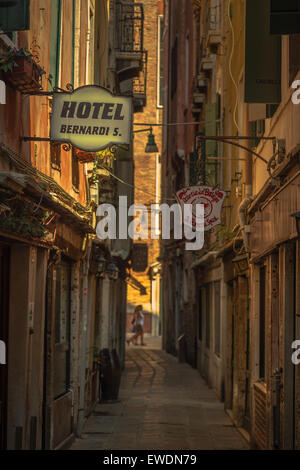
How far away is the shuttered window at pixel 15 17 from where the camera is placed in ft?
26.6

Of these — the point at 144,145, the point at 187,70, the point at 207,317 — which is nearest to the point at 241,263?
the point at 207,317

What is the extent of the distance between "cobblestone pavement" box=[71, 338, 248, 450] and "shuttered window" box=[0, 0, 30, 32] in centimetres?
702

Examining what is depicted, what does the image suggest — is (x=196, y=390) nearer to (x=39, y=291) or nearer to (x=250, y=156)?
(x=250, y=156)

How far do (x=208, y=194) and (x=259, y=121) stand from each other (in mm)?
2173

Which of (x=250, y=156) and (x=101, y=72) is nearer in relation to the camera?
(x=250, y=156)

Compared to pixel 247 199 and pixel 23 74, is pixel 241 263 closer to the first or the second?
pixel 247 199

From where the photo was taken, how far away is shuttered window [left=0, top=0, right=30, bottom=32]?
811 centimetres

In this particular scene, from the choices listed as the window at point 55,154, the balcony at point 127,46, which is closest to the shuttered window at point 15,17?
the window at point 55,154

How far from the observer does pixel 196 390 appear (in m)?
22.3

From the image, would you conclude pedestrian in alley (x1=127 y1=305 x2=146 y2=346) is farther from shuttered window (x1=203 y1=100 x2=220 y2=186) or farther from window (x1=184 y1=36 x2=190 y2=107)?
shuttered window (x1=203 y1=100 x2=220 y2=186)

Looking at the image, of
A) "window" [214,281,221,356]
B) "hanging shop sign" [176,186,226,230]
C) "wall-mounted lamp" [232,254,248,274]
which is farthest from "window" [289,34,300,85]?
"window" [214,281,221,356]

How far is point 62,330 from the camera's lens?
14.0 meters

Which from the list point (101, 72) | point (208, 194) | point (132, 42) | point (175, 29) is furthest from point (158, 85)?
point (208, 194)

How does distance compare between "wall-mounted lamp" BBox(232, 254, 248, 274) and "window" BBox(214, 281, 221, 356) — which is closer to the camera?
"wall-mounted lamp" BBox(232, 254, 248, 274)
